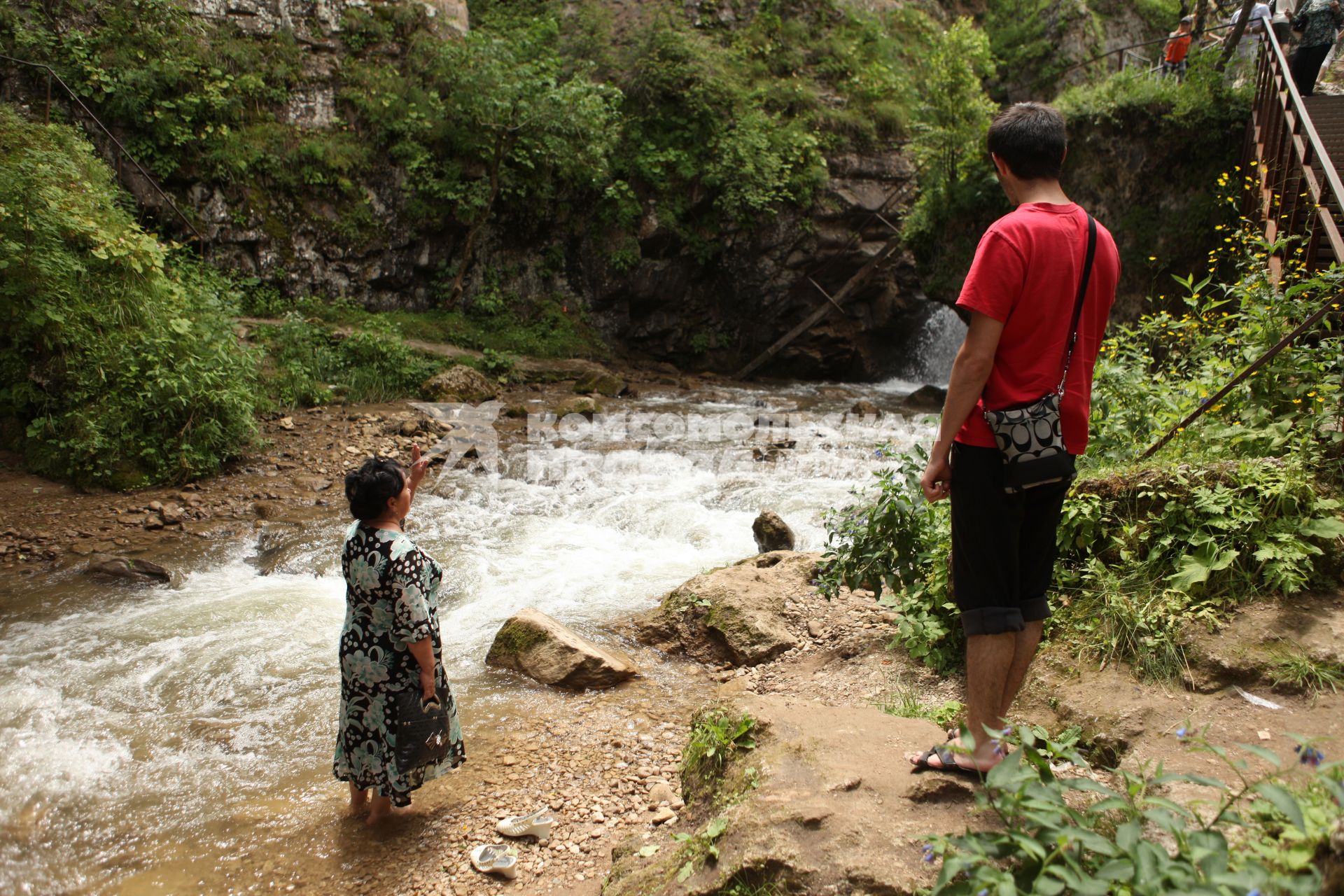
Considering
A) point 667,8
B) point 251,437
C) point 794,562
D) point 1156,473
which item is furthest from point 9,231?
point 667,8

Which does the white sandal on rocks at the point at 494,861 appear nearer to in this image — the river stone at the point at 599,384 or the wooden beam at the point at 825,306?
the river stone at the point at 599,384

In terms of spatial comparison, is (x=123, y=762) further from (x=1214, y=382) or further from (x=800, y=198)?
(x=800, y=198)

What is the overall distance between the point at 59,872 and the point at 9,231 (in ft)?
24.7

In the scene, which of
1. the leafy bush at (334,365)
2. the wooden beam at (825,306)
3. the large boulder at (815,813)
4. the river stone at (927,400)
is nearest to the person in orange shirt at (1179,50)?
the wooden beam at (825,306)

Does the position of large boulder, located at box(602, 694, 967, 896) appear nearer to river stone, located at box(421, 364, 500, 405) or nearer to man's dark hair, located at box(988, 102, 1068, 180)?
man's dark hair, located at box(988, 102, 1068, 180)

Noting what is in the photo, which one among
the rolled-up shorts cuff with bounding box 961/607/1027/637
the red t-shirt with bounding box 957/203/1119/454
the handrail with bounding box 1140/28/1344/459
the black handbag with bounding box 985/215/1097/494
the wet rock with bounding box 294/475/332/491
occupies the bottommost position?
the wet rock with bounding box 294/475/332/491

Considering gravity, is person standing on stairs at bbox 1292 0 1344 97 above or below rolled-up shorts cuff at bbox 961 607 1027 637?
above

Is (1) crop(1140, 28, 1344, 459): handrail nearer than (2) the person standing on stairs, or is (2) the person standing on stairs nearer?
(1) crop(1140, 28, 1344, 459): handrail

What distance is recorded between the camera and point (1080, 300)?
7.91 feet

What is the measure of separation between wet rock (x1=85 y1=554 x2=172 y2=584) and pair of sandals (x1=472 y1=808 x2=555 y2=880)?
4.78 metres

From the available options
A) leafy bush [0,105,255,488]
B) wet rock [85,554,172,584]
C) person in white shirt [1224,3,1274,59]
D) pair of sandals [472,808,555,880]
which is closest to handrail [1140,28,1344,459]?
person in white shirt [1224,3,1274,59]

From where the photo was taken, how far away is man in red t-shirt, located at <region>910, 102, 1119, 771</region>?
2.35 metres

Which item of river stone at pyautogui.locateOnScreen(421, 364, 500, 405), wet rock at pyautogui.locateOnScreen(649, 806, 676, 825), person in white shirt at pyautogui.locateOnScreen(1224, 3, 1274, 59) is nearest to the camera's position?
wet rock at pyautogui.locateOnScreen(649, 806, 676, 825)

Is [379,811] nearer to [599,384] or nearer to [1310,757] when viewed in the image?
[1310,757]
